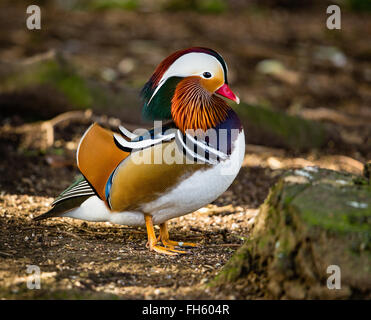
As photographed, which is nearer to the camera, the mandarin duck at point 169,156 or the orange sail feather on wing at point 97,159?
the mandarin duck at point 169,156

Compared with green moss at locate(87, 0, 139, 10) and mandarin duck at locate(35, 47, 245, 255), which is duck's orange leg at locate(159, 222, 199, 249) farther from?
green moss at locate(87, 0, 139, 10)

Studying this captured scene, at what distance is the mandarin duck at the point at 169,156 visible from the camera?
9.89ft

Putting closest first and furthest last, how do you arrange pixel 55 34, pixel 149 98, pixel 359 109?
1. pixel 149 98
2. pixel 359 109
3. pixel 55 34

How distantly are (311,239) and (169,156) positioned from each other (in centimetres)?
104

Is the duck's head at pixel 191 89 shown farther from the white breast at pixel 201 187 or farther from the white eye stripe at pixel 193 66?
the white breast at pixel 201 187

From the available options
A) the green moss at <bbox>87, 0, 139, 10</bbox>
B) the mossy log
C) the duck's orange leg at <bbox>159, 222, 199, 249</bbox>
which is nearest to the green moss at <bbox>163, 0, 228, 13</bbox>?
the green moss at <bbox>87, 0, 139, 10</bbox>

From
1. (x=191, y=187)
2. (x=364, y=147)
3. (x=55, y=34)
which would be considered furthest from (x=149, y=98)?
(x=55, y=34)

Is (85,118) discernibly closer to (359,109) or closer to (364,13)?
(359,109)

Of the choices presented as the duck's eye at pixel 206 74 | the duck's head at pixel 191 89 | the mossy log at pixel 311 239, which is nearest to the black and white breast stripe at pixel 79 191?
the duck's head at pixel 191 89

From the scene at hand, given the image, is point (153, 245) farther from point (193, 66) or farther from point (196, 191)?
point (193, 66)

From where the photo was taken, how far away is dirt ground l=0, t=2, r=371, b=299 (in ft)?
8.68

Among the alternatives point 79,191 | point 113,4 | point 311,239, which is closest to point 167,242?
point 79,191
